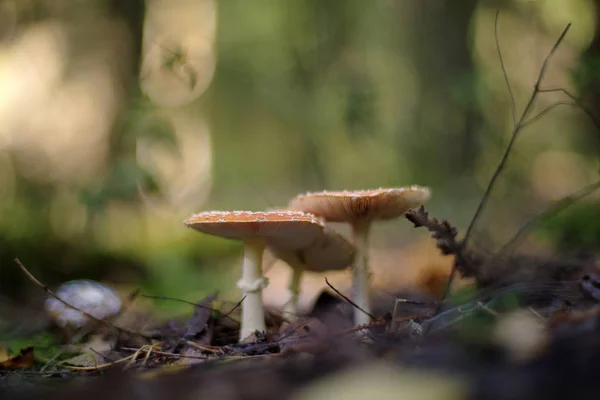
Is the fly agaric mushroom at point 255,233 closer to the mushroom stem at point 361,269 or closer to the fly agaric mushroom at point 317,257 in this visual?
the fly agaric mushroom at point 317,257

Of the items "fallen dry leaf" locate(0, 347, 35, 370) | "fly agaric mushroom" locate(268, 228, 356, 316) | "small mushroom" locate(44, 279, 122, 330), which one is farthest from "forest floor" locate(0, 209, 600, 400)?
"small mushroom" locate(44, 279, 122, 330)

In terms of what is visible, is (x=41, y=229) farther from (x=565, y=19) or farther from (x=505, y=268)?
(x=565, y=19)

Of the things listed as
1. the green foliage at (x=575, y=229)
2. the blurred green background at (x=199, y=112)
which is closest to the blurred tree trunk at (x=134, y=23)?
the blurred green background at (x=199, y=112)

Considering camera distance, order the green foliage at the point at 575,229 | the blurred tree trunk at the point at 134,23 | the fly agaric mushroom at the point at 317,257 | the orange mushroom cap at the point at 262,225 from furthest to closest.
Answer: the blurred tree trunk at the point at 134,23, the green foliage at the point at 575,229, the fly agaric mushroom at the point at 317,257, the orange mushroom cap at the point at 262,225

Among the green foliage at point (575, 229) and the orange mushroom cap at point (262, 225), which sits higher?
the green foliage at point (575, 229)

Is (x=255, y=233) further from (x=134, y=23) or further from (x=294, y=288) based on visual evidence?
(x=134, y=23)

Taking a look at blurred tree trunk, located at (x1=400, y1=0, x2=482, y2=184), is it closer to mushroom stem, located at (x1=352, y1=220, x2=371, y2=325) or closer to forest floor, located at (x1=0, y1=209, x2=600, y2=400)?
mushroom stem, located at (x1=352, y1=220, x2=371, y2=325)

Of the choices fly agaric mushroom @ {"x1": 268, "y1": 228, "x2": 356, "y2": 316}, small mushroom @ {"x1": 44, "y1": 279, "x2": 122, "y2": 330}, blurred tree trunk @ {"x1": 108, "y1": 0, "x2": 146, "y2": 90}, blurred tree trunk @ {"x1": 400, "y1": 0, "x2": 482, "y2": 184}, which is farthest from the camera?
blurred tree trunk @ {"x1": 400, "y1": 0, "x2": 482, "y2": 184}
